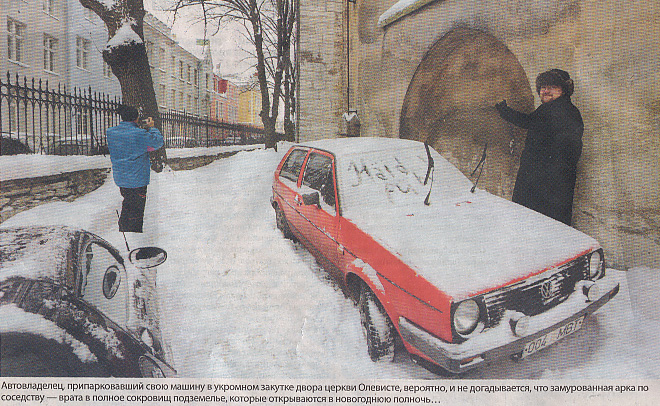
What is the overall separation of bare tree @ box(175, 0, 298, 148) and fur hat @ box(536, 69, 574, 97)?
9.56 feet

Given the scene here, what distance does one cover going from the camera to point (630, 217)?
251cm

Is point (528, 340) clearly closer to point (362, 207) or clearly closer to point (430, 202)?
point (430, 202)

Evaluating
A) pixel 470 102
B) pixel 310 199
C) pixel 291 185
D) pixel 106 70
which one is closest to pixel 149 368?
pixel 310 199

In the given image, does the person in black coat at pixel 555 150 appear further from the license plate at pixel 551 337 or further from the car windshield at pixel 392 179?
the license plate at pixel 551 337

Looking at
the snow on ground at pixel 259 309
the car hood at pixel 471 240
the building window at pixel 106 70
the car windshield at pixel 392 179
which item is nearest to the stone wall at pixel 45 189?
the snow on ground at pixel 259 309

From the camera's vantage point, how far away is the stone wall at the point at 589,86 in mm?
2408

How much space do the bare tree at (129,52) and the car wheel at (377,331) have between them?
2422 mm

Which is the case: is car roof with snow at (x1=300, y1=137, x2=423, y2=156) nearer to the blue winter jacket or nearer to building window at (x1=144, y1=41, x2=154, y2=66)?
the blue winter jacket

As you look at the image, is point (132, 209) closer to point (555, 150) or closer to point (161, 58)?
point (161, 58)

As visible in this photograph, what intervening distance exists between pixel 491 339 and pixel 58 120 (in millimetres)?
3910

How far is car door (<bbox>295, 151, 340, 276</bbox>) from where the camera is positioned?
230cm

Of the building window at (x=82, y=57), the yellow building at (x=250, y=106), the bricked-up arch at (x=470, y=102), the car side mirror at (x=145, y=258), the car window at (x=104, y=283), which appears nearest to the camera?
the car window at (x=104, y=283)

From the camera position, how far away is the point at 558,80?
2711 mm

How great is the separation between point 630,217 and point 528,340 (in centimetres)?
163
